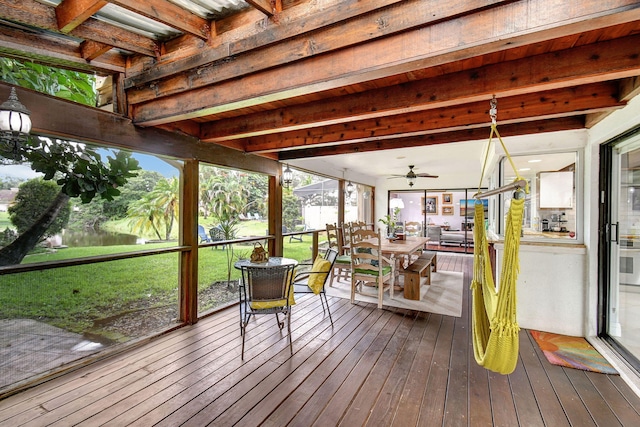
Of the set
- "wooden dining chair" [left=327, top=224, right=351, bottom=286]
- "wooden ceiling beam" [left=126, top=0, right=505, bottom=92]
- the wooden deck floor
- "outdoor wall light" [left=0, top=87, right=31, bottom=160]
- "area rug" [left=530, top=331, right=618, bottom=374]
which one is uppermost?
"wooden ceiling beam" [left=126, top=0, right=505, bottom=92]

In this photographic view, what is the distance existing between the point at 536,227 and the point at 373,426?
3.26 metres

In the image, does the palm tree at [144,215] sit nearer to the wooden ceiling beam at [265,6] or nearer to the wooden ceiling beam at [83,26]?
the wooden ceiling beam at [83,26]

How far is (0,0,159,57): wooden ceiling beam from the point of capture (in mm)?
1794

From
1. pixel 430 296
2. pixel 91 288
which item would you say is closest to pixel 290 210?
pixel 430 296

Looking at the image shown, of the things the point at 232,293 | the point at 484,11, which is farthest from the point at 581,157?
the point at 232,293

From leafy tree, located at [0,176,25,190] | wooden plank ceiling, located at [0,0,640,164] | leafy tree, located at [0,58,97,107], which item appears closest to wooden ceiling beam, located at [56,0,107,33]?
wooden plank ceiling, located at [0,0,640,164]

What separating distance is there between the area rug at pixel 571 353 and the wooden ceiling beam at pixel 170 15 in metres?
3.91

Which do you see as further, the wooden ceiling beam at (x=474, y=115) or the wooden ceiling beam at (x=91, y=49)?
the wooden ceiling beam at (x=474, y=115)

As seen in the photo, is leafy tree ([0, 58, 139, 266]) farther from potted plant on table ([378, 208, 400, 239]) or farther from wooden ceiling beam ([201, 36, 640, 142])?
potted plant on table ([378, 208, 400, 239])

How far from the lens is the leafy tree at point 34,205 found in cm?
236

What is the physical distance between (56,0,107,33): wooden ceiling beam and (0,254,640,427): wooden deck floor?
97.3 inches

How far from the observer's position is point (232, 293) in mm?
4441

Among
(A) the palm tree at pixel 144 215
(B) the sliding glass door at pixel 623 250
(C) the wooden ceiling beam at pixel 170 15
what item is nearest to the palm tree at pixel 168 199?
(A) the palm tree at pixel 144 215

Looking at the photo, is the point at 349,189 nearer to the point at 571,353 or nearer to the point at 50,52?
the point at 571,353
